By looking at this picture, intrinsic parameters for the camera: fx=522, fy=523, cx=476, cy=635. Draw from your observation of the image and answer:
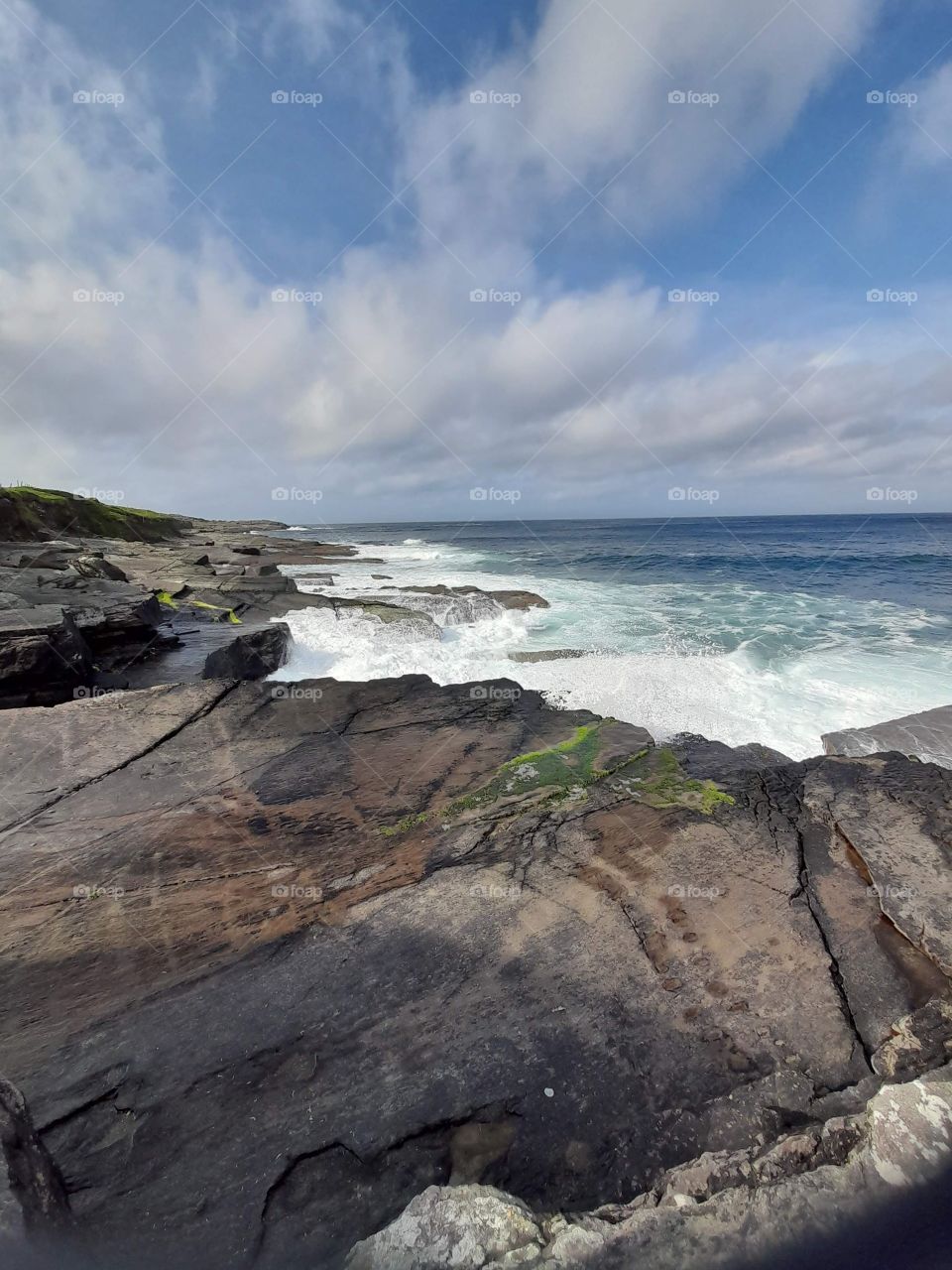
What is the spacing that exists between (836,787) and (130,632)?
13992 mm

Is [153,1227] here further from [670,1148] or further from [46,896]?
[46,896]

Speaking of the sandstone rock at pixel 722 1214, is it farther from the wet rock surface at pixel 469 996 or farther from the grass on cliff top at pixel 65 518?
the grass on cliff top at pixel 65 518

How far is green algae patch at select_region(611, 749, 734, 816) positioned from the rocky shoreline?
41 millimetres

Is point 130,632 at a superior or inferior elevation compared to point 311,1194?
superior

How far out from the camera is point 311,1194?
2689 millimetres

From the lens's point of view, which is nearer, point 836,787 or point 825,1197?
point 825,1197

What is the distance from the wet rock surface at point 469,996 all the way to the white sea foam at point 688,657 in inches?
148

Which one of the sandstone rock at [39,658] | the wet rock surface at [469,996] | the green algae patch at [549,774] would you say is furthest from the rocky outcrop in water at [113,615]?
the green algae patch at [549,774]

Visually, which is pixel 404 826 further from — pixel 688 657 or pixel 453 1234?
pixel 688 657

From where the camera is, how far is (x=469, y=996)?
12.0ft

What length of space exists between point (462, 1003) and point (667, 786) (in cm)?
367

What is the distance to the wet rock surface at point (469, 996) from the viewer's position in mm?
2666

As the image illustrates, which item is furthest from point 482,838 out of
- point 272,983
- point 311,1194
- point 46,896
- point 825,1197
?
point 46,896

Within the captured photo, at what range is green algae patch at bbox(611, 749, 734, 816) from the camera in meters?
5.90
